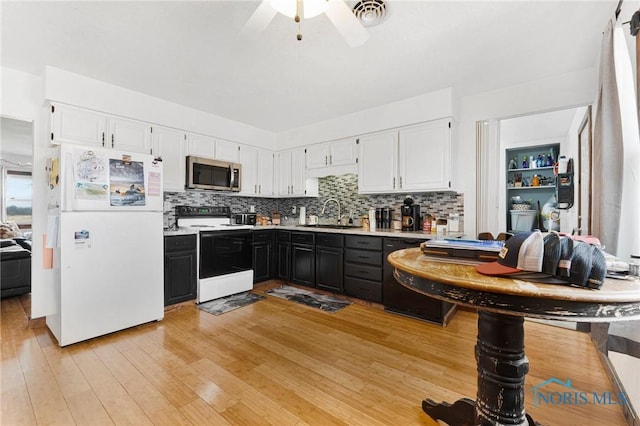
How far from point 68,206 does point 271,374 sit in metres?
2.18

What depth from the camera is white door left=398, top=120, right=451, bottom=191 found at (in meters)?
3.19

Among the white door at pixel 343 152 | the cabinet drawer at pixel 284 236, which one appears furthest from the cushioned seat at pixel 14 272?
the white door at pixel 343 152

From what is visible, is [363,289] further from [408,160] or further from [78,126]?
[78,126]

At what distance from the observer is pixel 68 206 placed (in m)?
2.36

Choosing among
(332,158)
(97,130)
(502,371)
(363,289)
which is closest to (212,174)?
(97,130)

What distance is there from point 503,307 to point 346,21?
1.68 metres

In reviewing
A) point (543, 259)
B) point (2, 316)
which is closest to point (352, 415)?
point (543, 259)

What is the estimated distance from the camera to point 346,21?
1649mm

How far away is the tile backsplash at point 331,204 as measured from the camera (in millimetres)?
3506

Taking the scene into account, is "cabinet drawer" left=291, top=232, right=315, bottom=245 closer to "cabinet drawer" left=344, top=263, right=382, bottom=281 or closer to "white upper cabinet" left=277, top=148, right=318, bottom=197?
"cabinet drawer" left=344, top=263, right=382, bottom=281

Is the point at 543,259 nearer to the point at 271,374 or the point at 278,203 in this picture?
the point at 271,374

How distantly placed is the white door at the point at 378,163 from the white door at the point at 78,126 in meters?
Answer: 3.04

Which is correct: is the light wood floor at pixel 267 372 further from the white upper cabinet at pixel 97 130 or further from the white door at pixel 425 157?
the white upper cabinet at pixel 97 130

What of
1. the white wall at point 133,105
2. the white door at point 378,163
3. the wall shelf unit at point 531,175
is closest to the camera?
the white wall at point 133,105
